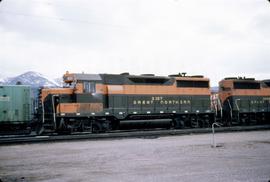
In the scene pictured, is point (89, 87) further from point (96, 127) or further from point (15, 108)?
point (15, 108)

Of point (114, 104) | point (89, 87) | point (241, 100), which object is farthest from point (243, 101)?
point (89, 87)

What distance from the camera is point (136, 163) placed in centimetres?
1114

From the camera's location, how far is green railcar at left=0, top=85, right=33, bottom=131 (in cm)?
2333

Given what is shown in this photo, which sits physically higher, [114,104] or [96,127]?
[114,104]

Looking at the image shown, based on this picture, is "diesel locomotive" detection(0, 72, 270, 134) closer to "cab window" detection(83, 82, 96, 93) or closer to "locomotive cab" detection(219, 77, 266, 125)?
"cab window" detection(83, 82, 96, 93)

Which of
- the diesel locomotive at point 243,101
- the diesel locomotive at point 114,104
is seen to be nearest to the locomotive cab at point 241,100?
the diesel locomotive at point 243,101

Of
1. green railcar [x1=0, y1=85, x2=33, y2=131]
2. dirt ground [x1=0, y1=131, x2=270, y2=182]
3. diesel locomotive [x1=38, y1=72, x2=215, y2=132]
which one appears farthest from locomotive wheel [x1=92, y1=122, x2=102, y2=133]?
dirt ground [x1=0, y1=131, x2=270, y2=182]

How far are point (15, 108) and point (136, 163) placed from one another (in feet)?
49.9

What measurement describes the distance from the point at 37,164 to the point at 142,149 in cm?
483

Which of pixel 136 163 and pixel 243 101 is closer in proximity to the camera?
pixel 136 163

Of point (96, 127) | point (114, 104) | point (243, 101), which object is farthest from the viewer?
point (243, 101)

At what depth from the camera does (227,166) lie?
10.4 metres

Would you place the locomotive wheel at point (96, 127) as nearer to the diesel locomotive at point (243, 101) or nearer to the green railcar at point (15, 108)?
the green railcar at point (15, 108)

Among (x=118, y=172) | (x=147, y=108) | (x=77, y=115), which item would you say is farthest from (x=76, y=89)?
(x=118, y=172)
